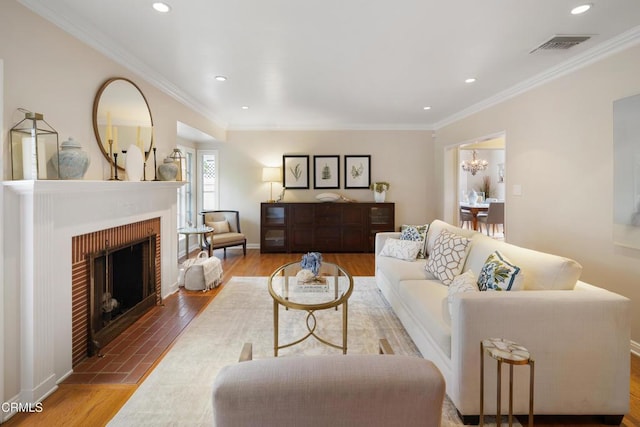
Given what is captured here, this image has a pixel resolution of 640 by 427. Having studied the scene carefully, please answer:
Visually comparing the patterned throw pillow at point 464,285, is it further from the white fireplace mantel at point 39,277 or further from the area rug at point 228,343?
the white fireplace mantel at point 39,277

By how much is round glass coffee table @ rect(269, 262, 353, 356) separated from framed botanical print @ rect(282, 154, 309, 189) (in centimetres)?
354

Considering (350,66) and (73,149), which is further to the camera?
(350,66)

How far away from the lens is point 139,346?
2668 mm

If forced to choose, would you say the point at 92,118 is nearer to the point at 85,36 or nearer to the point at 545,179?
the point at 85,36

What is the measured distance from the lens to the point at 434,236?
12.3 feet

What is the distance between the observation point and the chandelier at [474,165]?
9.28 m

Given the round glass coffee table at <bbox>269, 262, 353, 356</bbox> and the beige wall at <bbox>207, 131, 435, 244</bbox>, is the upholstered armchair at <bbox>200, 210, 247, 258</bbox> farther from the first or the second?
the round glass coffee table at <bbox>269, 262, 353, 356</bbox>

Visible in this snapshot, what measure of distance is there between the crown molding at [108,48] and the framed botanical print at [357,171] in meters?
3.27

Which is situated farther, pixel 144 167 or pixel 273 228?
pixel 273 228

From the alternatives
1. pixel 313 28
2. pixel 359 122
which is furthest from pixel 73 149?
pixel 359 122

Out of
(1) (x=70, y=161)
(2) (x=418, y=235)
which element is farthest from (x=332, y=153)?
(1) (x=70, y=161)

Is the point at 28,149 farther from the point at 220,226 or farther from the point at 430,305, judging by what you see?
the point at 220,226

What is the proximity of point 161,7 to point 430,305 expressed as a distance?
2.79 metres

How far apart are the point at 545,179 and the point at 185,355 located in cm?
394
